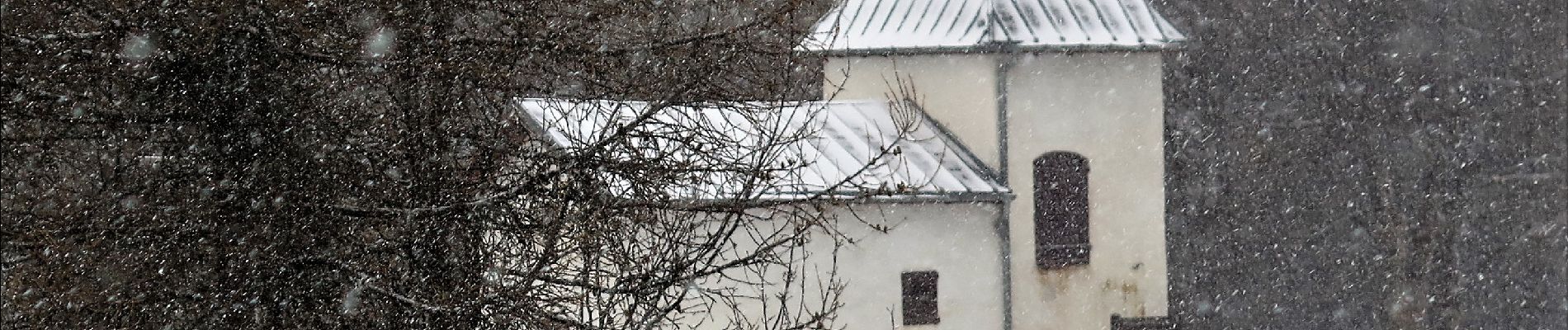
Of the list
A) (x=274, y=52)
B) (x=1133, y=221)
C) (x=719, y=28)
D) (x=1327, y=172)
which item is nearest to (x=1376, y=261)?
(x=1327, y=172)

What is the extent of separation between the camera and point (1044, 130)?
56.9 feet

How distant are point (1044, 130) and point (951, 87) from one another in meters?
0.94

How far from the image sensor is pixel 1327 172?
28.1 m

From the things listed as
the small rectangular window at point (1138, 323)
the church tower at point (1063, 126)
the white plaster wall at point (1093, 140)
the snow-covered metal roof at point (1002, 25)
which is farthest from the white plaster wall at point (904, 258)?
the snow-covered metal roof at point (1002, 25)

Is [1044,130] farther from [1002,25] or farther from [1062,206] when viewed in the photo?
[1002,25]

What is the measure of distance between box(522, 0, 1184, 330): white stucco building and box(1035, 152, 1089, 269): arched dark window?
0.03ft

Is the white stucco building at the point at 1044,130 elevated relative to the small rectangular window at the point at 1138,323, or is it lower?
elevated

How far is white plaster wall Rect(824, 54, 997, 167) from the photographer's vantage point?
17391mm

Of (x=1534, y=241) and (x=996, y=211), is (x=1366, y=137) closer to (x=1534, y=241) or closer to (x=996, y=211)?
(x=1534, y=241)

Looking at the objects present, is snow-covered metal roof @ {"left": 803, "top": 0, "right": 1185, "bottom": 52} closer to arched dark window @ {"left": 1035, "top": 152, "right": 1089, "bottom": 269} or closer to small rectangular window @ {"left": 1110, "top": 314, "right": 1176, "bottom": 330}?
arched dark window @ {"left": 1035, "top": 152, "right": 1089, "bottom": 269}

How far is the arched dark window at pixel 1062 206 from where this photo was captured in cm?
1702

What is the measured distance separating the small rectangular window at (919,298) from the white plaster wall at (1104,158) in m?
1.47

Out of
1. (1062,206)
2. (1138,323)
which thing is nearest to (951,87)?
(1062,206)

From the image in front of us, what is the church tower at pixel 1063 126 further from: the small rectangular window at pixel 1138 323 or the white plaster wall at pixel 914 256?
the white plaster wall at pixel 914 256
